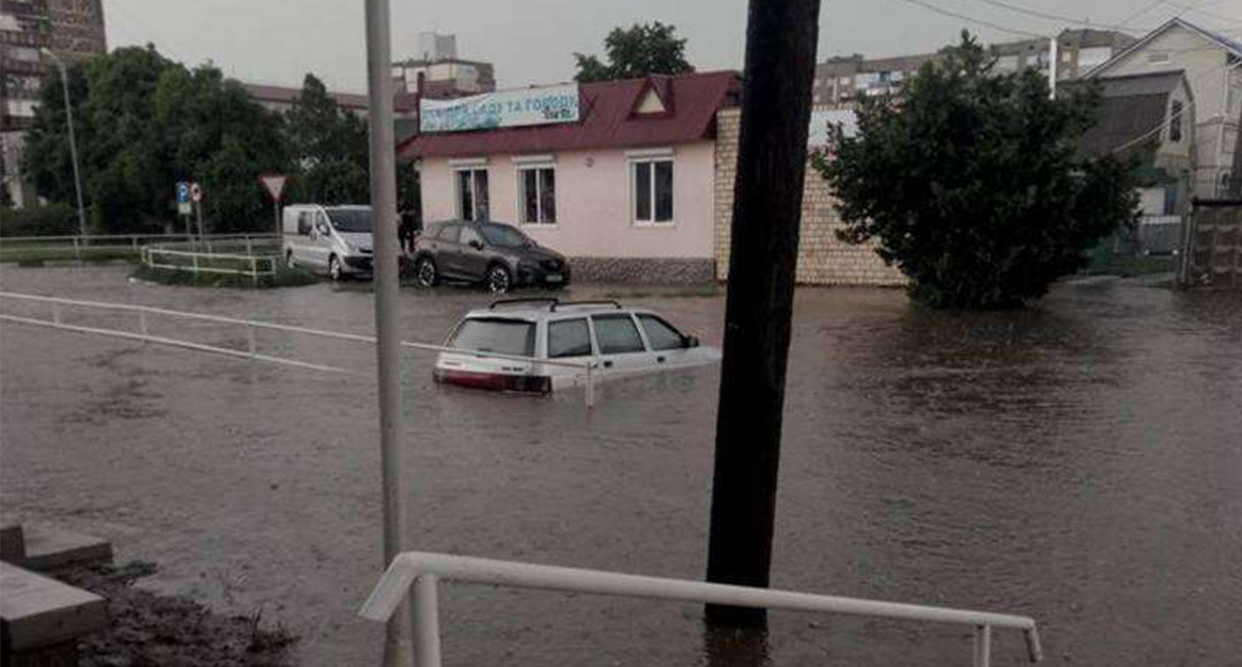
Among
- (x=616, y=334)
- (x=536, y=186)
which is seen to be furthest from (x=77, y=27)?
(x=616, y=334)

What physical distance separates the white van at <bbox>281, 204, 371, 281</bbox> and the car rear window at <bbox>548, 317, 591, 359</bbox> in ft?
55.9

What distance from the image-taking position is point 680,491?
8.28 m

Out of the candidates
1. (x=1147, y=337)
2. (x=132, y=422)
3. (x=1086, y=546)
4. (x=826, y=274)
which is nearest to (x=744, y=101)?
(x=1086, y=546)

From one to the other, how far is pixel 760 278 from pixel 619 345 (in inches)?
308

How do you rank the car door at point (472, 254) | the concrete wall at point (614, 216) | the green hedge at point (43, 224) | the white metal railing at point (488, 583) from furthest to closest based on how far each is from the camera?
the green hedge at point (43, 224) → the concrete wall at point (614, 216) → the car door at point (472, 254) → the white metal railing at point (488, 583)

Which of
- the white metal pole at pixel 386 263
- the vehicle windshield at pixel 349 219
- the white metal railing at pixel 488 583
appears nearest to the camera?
Result: the white metal railing at pixel 488 583

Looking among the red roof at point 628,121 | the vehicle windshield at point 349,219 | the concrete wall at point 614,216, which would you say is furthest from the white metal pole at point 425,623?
the vehicle windshield at point 349,219

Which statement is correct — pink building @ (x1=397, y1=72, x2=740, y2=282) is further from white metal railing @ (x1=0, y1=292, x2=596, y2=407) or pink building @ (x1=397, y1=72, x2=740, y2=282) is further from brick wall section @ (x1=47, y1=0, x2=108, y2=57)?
brick wall section @ (x1=47, y1=0, x2=108, y2=57)

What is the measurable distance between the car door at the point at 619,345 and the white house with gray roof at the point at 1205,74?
117 ft

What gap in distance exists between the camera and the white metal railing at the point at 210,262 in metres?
27.9

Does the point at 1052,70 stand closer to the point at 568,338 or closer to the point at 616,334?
the point at 616,334

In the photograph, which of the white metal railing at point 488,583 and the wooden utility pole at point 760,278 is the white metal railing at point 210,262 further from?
the white metal railing at point 488,583

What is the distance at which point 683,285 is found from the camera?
26.6m

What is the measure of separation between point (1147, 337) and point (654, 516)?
11.6 m
